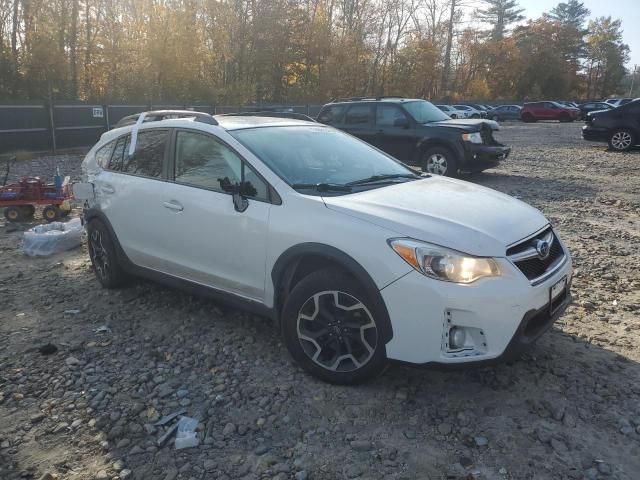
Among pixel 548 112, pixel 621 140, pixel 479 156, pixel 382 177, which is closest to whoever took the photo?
pixel 382 177

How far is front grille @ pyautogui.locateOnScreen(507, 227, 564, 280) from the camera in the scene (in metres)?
2.93

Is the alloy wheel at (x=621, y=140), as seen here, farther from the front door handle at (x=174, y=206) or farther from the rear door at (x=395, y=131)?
the front door handle at (x=174, y=206)

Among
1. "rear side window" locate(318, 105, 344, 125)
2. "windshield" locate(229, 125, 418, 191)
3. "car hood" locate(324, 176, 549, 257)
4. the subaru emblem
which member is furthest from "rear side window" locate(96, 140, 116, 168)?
"rear side window" locate(318, 105, 344, 125)

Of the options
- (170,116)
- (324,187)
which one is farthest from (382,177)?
(170,116)

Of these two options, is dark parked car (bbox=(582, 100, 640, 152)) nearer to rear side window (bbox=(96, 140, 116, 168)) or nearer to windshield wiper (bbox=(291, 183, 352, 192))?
windshield wiper (bbox=(291, 183, 352, 192))

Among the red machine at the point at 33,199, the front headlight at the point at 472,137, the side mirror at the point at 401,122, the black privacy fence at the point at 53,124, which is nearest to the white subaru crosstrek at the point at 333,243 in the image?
the red machine at the point at 33,199

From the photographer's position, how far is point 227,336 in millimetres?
4008

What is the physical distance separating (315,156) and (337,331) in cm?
147

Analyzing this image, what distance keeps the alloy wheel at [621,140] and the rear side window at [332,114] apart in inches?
366

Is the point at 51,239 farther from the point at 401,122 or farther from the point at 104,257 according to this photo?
the point at 401,122

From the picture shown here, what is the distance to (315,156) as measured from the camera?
3.99m

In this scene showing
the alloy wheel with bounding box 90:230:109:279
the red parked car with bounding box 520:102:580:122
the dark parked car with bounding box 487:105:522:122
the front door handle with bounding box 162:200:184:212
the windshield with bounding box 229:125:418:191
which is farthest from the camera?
the dark parked car with bounding box 487:105:522:122

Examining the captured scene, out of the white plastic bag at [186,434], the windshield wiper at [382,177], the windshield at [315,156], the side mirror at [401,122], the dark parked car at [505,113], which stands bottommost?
the white plastic bag at [186,434]

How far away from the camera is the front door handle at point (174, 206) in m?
3.95
